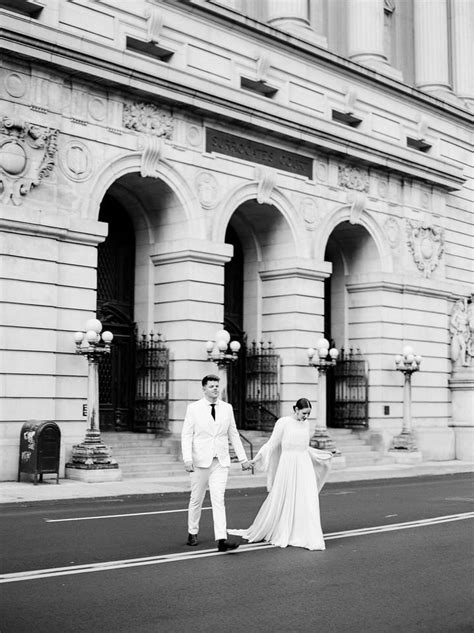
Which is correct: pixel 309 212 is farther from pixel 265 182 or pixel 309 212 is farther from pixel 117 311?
pixel 117 311

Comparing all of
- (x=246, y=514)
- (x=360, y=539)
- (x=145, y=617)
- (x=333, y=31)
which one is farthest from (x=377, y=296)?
(x=145, y=617)

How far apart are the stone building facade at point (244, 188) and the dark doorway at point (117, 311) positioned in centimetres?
9

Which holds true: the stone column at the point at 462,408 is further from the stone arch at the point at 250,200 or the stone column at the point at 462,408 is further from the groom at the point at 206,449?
the groom at the point at 206,449

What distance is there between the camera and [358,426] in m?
32.8

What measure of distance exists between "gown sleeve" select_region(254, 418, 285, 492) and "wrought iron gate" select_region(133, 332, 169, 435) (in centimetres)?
1383

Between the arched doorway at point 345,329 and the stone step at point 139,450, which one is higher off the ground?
the arched doorway at point 345,329

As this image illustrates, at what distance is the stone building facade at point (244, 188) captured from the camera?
22.6m

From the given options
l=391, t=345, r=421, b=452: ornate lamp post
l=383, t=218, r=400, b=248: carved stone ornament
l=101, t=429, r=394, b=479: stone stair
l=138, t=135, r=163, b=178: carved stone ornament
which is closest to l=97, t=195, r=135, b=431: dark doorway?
l=101, t=429, r=394, b=479: stone stair

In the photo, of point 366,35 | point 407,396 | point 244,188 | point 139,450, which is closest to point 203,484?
point 139,450

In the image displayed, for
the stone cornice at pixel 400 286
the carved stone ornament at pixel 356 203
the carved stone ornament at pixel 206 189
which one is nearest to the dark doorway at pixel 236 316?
the carved stone ornament at pixel 206 189

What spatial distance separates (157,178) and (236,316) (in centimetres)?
698

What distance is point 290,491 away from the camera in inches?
483

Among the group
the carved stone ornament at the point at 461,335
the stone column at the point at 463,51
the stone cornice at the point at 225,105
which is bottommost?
the carved stone ornament at the point at 461,335

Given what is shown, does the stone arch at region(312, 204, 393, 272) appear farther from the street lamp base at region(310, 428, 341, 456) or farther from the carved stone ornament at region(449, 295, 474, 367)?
the street lamp base at region(310, 428, 341, 456)
